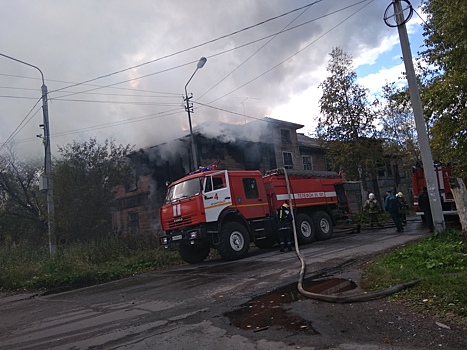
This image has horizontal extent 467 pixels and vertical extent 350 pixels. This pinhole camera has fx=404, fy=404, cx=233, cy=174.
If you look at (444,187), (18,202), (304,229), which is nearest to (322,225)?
(304,229)

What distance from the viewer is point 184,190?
12680 mm

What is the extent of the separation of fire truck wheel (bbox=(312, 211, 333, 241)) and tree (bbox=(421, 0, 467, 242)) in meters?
4.93

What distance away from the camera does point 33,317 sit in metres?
7.40

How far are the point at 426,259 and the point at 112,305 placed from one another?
590 cm

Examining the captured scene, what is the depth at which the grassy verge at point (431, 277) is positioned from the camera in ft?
16.0

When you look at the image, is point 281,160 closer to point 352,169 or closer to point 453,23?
point 352,169

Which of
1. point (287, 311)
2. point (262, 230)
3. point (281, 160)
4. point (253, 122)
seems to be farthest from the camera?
point (281, 160)

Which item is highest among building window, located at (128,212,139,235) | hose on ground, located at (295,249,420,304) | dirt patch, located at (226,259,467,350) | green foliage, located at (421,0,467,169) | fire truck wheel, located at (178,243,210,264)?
green foliage, located at (421,0,467,169)

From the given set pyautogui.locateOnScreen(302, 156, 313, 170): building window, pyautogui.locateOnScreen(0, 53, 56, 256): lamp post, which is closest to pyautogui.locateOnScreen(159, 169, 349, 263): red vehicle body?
pyautogui.locateOnScreen(0, 53, 56, 256): lamp post

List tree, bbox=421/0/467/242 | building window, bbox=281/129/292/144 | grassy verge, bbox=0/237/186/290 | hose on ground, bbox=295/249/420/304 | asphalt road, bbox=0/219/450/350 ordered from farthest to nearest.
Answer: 1. building window, bbox=281/129/292/144
2. grassy verge, bbox=0/237/186/290
3. tree, bbox=421/0/467/242
4. hose on ground, bbox=295/249/420/304
5. asphalt road, bbox=0/219/450/350

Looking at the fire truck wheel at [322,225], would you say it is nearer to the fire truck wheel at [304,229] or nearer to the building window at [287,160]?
the fire truck wheel at [304,229]

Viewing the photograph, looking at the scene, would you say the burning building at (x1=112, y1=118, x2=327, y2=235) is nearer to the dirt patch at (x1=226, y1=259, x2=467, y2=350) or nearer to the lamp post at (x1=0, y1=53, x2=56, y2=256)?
the lamp post at (x1=0, y1=53, x2=56, y2=256)

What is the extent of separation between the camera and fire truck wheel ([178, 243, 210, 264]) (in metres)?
13.3

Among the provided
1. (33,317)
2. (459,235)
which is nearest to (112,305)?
(33,317)
